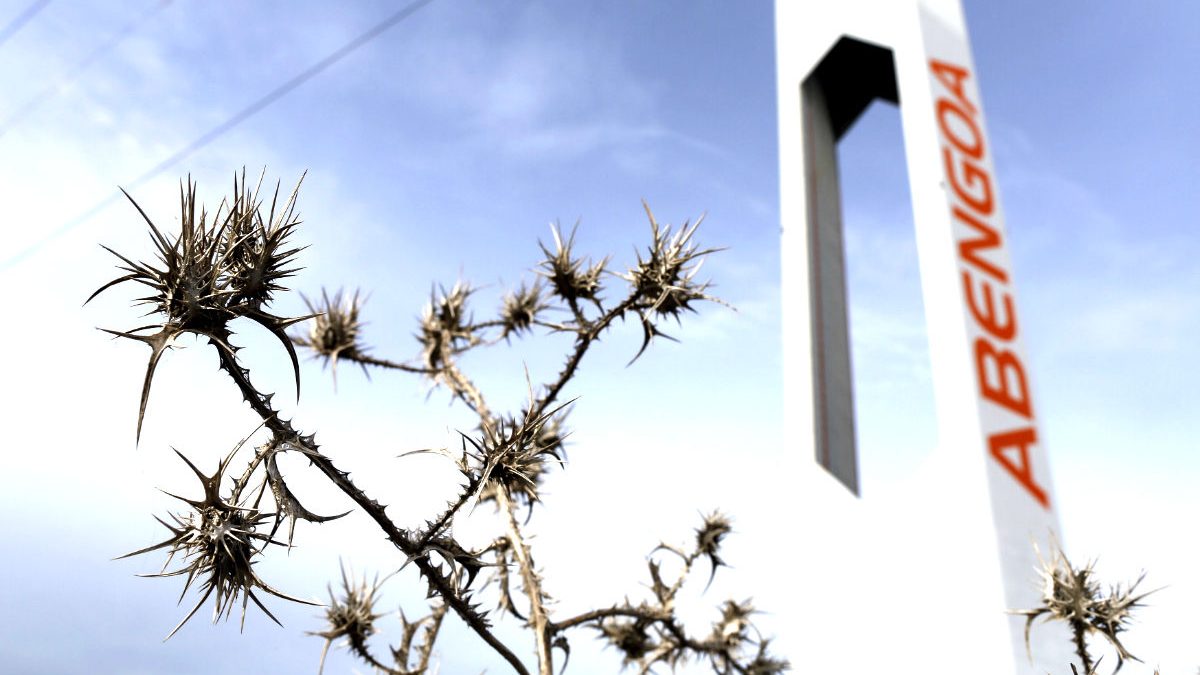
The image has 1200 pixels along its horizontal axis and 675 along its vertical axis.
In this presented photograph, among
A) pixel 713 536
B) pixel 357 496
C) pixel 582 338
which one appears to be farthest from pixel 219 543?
pixel 713 536

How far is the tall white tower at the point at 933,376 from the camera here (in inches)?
115

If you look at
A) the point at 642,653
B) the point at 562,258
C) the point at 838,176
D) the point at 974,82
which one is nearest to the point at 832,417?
the point at 838,176

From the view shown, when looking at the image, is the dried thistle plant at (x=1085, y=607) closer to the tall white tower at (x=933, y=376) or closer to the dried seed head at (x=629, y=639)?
the dried seed head at (x=629, y=639)

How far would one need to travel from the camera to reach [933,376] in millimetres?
Answer: 3336

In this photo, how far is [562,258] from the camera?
1.54 meters

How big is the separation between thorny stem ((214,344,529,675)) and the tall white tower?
2.18m

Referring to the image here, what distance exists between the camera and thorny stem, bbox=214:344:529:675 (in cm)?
77

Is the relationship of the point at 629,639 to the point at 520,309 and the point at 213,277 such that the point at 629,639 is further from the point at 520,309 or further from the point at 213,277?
the point at 213,277

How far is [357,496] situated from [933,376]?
9.74ft

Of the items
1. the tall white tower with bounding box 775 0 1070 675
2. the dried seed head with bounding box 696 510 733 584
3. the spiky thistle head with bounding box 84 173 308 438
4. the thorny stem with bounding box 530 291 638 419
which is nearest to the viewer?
the spiky thistle head with bounding box 84 173 308 438

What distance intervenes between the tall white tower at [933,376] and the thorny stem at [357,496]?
7.14ft

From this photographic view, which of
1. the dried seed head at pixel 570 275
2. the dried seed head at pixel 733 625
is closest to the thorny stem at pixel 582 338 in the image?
the dried seed head at pixel 570 275

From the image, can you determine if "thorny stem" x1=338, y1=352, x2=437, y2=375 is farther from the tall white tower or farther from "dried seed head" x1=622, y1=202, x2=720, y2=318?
the tall white tower

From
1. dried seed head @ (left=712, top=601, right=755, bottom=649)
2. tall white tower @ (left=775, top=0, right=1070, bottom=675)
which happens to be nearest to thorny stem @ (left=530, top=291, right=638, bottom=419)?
dried seed head @ (left=712, top=601, right=755, bottom=649)
